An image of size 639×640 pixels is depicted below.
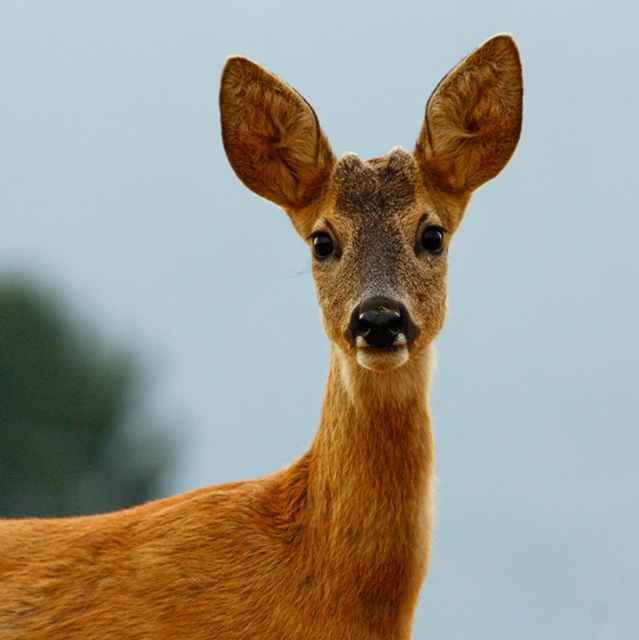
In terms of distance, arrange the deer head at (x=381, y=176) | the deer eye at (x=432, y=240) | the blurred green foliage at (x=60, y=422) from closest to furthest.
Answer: the deer head at (x=381, y=176) → the deer eye at (x=432, y=240) → the blurred green foliage at (x=60, y=422)

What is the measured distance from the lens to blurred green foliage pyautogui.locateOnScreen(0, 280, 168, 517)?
17.2 m

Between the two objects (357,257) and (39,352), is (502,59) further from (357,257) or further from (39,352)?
(39,352)

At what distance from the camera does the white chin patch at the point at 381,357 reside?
5555 millimetres

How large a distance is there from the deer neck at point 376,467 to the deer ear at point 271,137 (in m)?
1.18

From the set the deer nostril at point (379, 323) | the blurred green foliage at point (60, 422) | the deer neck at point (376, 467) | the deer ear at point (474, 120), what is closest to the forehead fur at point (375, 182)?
the deer ear at point (474, 120)

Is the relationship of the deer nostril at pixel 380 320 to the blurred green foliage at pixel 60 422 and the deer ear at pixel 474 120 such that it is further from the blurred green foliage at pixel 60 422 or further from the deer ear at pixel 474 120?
the blurred green foliage at pixel 60 422

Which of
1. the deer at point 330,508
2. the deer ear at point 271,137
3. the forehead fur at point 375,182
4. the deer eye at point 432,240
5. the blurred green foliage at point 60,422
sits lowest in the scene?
the deer at point 330,508

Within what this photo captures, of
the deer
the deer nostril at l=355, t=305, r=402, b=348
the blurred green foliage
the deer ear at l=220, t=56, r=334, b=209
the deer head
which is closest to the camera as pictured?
the deer nostril at l=355, t=305, r=402, b=348

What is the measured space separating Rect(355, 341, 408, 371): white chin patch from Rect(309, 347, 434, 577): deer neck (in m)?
0.32

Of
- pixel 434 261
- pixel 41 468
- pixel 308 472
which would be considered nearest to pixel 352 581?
pixel 308 472

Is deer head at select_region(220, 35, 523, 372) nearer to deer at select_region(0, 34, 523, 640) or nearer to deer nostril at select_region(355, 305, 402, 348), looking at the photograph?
deer at select_region(0, 34, 523, 640)

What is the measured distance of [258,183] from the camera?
6707 mm

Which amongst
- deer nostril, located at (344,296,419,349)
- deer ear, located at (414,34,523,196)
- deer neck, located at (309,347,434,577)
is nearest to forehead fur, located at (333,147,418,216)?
deer ear, located at (414,34,523,196)

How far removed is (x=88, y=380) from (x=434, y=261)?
15.5 meters
